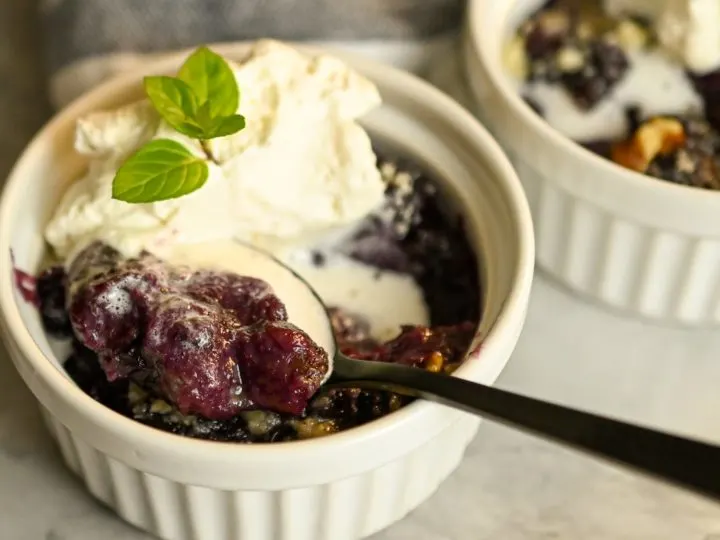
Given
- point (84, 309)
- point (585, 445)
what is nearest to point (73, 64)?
point (84, 309)

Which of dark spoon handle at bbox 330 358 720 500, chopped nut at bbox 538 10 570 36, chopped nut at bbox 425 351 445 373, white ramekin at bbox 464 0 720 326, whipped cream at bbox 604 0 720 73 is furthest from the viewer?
chopped nut at bbox 538 10 570 36

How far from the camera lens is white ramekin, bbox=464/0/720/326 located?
980mm

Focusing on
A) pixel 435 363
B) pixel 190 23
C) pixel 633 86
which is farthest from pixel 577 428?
pixel 190 23

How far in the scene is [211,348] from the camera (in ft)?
2.60

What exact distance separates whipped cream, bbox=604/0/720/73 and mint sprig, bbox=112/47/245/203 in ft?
1.68

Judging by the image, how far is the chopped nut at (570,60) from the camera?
1163 millimetres

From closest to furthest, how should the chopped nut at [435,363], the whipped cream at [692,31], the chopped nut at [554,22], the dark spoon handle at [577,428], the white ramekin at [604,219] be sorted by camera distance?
the dark spoon handle at [577,428]
the chopped nut at [435,363]
the white ramekin at [604,219]
the whipped cream at [692,31]
the chopped nut at [554,22]

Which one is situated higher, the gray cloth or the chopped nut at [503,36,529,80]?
the gray cloth

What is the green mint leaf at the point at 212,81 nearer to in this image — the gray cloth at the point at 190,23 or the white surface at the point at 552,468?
the gray cloth at the point at 190,23

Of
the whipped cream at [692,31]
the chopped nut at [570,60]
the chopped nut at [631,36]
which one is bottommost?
the chopped nut at [570,60]

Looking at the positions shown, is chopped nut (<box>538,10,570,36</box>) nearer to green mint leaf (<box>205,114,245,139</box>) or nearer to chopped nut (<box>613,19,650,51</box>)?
chopped nut (<box>613,19,650,51</box>)

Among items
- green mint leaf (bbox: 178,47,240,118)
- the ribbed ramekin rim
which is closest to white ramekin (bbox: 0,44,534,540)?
the ribbed ramekin rim

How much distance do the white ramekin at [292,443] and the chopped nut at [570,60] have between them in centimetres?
20

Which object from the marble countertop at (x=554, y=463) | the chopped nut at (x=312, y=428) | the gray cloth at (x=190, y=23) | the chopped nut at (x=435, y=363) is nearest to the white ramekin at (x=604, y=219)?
the marble countertop at (x=554, y=463)
